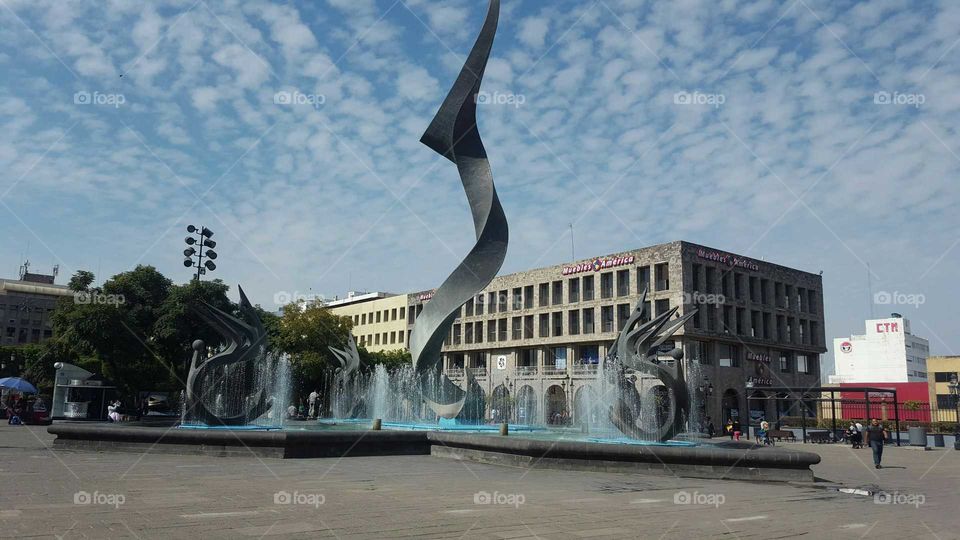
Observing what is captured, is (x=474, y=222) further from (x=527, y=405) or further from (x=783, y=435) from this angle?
(x=527, y=405)

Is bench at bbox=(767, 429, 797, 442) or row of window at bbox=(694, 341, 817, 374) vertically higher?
row of window at bbox=(694, 341, 817, 374)

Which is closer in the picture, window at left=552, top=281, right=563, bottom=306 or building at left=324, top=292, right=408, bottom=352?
window at left=552, top=281, right=563, bottom=306

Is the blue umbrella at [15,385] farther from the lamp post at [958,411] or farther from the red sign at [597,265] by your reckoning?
the lamp post at [958,411]

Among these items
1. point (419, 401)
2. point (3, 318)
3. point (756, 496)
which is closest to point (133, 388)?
point (419, 401)

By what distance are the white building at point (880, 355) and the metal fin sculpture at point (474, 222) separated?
85711 millimetres

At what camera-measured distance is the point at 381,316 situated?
7962 centimetres

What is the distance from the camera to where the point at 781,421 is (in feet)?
139

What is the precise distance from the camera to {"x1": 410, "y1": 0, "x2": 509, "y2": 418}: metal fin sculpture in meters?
23.5

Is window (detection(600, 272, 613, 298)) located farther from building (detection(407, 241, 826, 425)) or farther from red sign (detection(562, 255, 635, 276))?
red sign (detection(562, 255, 635, 276))

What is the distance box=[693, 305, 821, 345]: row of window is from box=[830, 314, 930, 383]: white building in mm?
41391

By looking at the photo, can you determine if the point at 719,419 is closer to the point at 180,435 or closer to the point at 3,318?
the point at 180,435

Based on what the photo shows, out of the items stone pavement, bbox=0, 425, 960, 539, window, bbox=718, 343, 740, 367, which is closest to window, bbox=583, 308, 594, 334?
window, bbox=718, 343, 740, 367

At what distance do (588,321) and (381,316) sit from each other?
105 ft

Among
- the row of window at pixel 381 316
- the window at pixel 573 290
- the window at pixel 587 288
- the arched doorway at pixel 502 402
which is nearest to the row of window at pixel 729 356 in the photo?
the window at pixel 587 288
